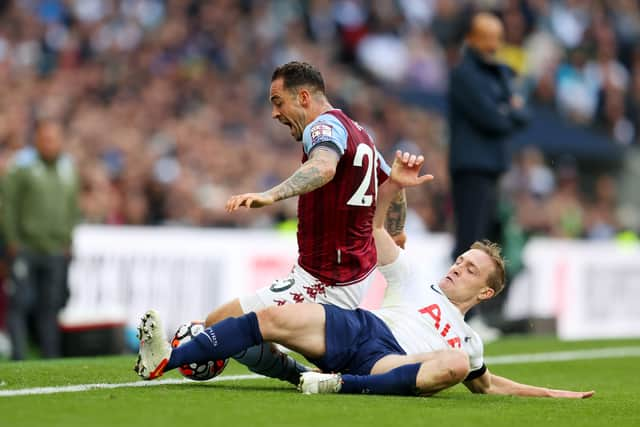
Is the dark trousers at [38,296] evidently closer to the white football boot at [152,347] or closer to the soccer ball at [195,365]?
the soccer ball at [195,365]

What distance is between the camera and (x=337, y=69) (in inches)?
877

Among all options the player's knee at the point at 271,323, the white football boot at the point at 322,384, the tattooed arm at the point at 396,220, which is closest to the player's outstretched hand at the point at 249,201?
the player's knee at the point at 271,323

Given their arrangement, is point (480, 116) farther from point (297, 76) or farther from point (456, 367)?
point (456, 367)

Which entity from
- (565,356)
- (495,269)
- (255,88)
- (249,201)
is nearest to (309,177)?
(249,201)

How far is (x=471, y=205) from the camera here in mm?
12234

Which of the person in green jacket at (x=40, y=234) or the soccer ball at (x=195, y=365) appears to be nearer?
the soccer ball at (x=195, y=365)

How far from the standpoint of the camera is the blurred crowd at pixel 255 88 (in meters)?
16.4

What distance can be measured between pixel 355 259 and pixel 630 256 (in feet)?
36.9

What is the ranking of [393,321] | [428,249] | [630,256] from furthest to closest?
[630,256] < [428,249] < [393,321]

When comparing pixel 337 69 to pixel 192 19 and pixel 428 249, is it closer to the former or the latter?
pixel 192 19

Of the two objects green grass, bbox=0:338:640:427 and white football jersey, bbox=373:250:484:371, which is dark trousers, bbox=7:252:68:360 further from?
white football jersey, bbox=373:250:484:371

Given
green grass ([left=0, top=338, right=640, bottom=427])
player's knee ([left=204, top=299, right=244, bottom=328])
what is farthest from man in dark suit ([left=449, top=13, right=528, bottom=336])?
player's knee ([left=204, top=299, right=244, bottom=328])

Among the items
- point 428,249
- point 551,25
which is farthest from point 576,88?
point 428,249

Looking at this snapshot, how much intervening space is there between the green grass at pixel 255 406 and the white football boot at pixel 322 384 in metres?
0.10
